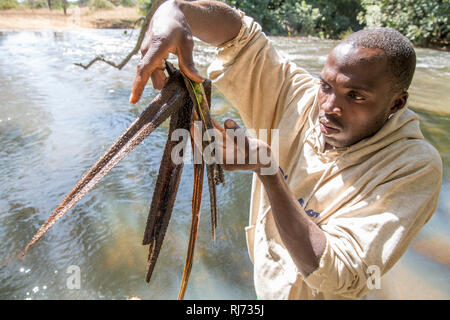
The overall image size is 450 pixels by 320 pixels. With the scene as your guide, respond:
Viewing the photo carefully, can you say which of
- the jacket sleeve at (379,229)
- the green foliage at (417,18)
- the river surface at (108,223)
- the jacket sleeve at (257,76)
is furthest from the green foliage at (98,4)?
the jacket sleeve at (379,229)

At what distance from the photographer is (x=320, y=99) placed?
134 cm

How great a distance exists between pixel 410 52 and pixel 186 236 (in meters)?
2.46

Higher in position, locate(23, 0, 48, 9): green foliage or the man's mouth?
locate(23, 0, 48, 9): green foliage

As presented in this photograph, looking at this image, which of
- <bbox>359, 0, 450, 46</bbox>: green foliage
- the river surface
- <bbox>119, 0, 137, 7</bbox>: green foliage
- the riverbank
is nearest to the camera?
the river surface

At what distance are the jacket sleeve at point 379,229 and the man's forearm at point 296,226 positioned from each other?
0.03 metres

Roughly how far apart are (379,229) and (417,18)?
760 inches

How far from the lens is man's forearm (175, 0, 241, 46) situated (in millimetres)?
1377

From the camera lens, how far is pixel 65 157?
414 cm

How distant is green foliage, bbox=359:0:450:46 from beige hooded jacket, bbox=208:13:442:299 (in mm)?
17749

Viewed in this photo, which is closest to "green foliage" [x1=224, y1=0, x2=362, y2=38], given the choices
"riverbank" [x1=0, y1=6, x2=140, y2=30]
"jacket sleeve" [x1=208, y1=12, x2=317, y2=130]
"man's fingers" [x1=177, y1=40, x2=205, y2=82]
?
"riverbank" [x1=0, y1=6, x2=140, y2=30]

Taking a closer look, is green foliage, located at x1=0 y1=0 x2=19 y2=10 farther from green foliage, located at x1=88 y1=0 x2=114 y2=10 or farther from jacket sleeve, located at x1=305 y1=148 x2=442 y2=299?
jacket sleeve, located at x1=305 y1=148 x2=442 y2=299

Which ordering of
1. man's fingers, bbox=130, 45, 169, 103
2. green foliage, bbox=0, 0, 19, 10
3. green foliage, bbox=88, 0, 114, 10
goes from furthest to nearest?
green foliage, bbox=88, 0, 114, 10, green foliage, bbox=0, 0, 19, 10, man's fingers, bbox=130, 45, 169, 103

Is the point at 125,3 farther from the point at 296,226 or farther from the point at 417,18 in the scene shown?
the point at 296,226
